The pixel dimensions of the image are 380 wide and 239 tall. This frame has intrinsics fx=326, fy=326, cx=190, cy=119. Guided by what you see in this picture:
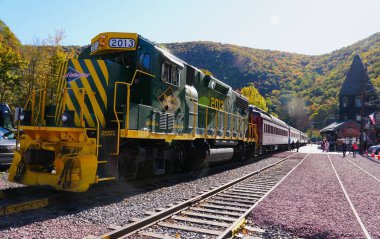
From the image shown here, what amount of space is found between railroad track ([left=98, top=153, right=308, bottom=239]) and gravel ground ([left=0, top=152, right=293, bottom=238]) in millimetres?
383

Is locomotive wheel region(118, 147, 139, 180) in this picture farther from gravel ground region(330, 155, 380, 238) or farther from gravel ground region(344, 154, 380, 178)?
gravel ground region(344, 154, 380, 178)

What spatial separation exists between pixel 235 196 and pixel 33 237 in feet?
14.7

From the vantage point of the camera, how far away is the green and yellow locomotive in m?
6.19

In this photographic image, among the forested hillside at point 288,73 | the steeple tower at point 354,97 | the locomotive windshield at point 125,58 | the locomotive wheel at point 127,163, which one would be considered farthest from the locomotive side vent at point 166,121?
the forested hillside at point 288,73

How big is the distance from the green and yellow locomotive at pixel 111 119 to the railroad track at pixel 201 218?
159cm

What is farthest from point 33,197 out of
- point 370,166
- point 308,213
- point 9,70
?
point 9,70

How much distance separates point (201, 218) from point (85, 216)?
188 centimetres

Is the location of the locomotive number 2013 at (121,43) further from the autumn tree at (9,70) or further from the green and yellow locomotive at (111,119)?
the autumn tree at (9,70)

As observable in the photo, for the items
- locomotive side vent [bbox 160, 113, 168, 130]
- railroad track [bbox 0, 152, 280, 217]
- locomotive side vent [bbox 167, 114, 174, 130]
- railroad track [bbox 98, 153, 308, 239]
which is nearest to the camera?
railroad track [bbox 98, 153, 308, 239]

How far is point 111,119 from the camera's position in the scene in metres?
7.32

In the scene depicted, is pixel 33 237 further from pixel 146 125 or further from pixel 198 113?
pixel 198 113

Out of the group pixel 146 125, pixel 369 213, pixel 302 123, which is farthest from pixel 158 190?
pixel 302 123

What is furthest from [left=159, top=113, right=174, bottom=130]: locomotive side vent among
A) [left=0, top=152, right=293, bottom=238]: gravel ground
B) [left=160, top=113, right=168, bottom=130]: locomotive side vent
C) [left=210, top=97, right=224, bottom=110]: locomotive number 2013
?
[left=210, top=97, right=224, bottom=110]: locomotive number 2013

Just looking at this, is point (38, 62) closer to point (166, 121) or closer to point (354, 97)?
point (166, 121)
